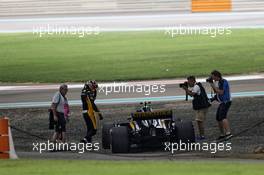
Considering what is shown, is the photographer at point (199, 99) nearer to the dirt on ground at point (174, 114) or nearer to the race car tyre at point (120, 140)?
the dirt on ground at point (174, 114)

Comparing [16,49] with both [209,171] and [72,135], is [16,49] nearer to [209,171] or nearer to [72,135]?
[72,135]

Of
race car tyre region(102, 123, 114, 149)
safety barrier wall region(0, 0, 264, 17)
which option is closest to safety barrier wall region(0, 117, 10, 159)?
race car tyre region(102, 123, 114, 149)

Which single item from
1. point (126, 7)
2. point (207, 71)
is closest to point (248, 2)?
point (126, 7)

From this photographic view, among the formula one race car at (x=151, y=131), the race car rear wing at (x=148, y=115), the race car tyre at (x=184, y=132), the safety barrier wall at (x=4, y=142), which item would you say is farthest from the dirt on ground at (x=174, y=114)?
the safety barrier wall at (x=4, y=142)

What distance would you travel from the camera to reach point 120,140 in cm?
1817

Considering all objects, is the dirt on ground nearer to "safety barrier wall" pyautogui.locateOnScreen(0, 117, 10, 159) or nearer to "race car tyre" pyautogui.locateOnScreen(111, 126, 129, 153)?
"race car tyre" pyautogui.locateOnScreen(111, 126, 129, 153)

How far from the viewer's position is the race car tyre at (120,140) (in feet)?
59.6

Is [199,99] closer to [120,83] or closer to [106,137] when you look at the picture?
[106,137]

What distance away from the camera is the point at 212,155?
56.1 ft

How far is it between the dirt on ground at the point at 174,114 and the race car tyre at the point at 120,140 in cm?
69

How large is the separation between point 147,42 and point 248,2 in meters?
8.29

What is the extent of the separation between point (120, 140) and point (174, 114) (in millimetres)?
6785

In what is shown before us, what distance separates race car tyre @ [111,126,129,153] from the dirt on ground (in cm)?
69

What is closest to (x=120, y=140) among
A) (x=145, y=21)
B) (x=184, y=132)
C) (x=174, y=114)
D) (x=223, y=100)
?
(x=184, y=132)
